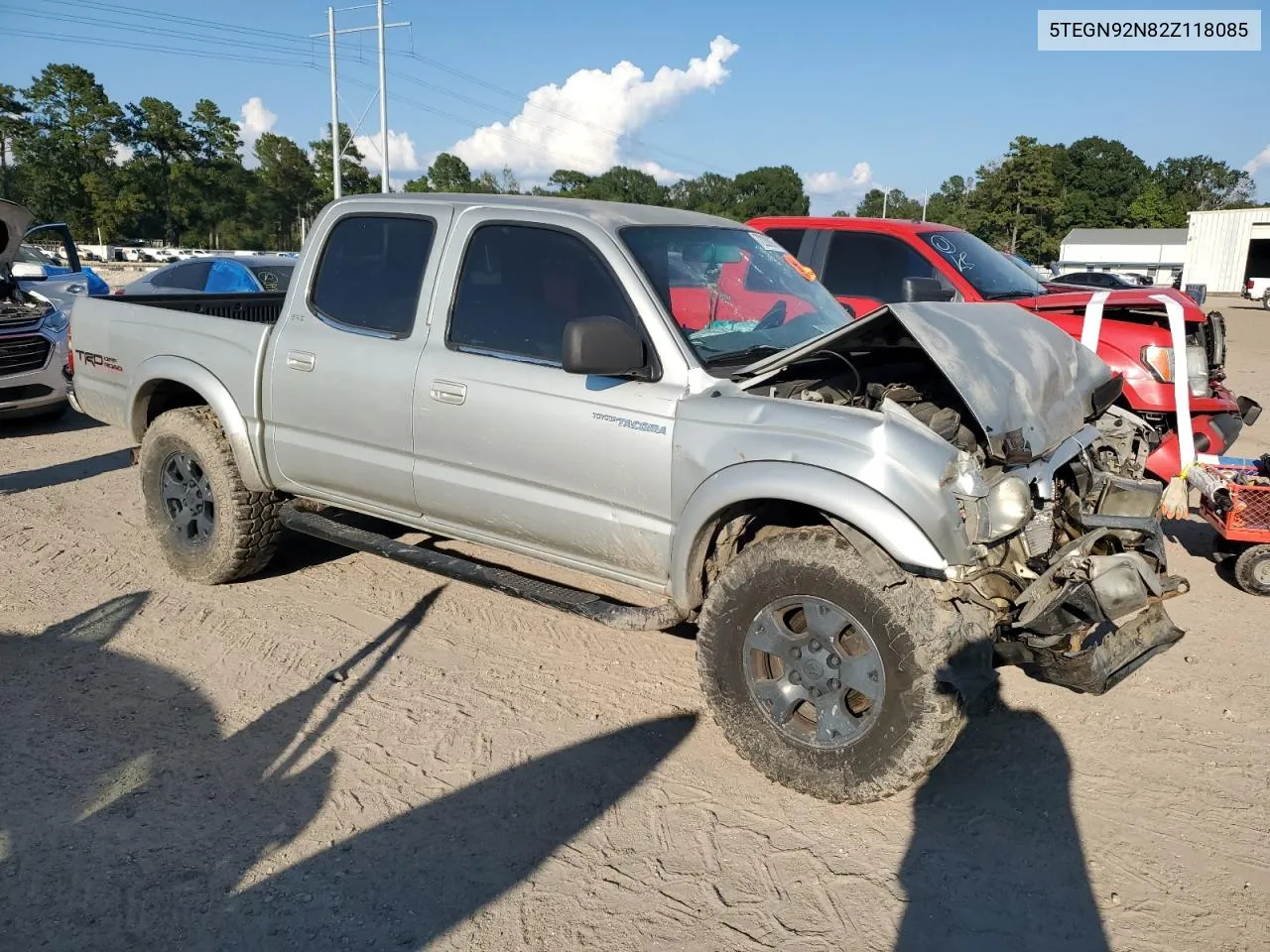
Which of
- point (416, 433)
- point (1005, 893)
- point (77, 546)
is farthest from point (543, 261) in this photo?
point (77, 546)

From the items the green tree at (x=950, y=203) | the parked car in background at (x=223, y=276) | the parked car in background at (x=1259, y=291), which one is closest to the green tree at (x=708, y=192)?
the green tree at (x=950, y=203)

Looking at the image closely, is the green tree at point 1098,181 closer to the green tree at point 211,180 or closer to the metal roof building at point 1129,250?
the metal roof building at point 1129,250

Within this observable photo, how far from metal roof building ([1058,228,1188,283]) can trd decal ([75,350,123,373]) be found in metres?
75.1

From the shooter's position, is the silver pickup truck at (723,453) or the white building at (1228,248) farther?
the white building at (1228,248)

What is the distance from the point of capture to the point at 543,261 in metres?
4.18

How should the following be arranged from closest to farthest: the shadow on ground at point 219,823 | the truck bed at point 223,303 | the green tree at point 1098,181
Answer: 1. the shadow on ground at point 219,823
2. the truck bed at point 223,303
3. the green tree at point 1098,181

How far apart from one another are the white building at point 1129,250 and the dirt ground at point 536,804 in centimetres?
7501

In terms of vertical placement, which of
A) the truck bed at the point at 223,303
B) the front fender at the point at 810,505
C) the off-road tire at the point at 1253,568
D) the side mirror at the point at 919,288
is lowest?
the off-road tire at the point at 1253,568

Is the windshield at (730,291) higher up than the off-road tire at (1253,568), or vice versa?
the windshield at (730,291)

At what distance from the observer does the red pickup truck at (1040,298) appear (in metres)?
6.38

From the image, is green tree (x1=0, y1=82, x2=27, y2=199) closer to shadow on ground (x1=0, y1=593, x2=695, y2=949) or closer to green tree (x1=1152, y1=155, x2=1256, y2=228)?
shadow on ground (x1=0, y1=593, x2=695, y2=949)

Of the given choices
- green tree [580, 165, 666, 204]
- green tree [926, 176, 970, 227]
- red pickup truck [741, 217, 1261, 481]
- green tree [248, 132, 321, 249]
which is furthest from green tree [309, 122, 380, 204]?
red pickup truck [741, 217, 1261, 481]

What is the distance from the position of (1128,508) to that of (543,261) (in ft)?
8.63

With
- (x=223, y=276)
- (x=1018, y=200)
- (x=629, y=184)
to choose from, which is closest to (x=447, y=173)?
(x=629, y=184)
